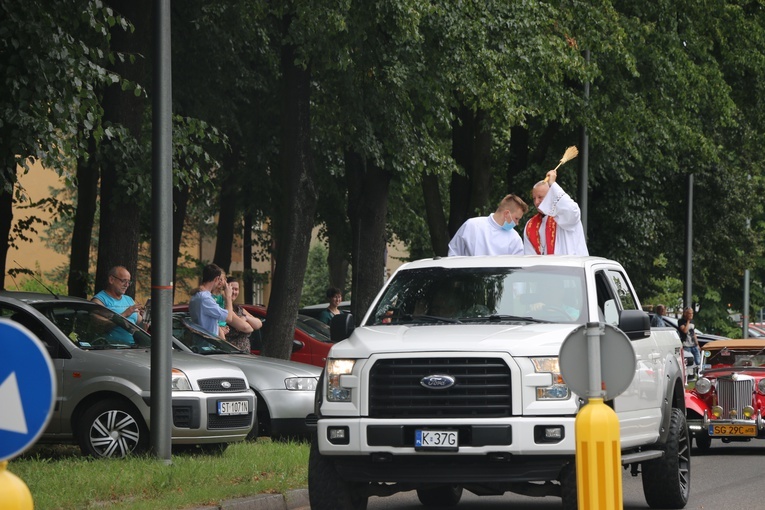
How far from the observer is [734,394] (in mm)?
19375

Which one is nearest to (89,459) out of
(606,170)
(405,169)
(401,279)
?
(401,279)

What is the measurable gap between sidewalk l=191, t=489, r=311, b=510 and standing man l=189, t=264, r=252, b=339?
5448 mm

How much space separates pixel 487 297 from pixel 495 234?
9.34 feet

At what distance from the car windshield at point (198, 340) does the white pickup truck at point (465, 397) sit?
20.2ft

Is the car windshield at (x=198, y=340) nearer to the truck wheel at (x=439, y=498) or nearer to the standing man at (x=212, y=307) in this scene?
the standing man at (x=212, y=307)

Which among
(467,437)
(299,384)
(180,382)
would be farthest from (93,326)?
(467,437)

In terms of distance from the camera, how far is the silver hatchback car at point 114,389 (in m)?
14.0

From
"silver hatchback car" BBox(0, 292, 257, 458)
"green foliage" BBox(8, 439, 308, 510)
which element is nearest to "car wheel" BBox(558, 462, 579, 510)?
"green foliage" BBox(8, 439, 308, 510)

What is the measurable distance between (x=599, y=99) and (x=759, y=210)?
52.1 ft

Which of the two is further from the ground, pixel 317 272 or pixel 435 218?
pixel 435 218

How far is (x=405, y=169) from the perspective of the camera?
2458cm

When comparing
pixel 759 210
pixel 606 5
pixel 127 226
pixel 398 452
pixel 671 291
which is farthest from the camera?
pixel 671 291

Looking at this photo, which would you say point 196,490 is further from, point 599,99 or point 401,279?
Result: point 599,99

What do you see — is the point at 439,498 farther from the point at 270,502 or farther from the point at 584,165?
the point at 584,165
